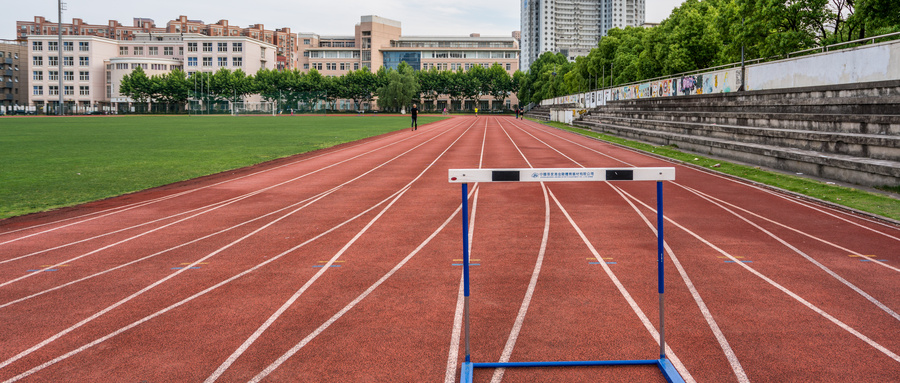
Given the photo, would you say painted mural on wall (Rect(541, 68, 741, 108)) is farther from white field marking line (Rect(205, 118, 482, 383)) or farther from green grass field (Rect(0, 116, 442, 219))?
white field marking line (Rect(205, 118, 482, 383))

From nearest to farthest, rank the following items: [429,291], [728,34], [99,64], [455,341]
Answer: [455,341] → [429,291] → [728,34] → [99,64]

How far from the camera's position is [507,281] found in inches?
265

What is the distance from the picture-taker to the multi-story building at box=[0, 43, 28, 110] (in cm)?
11806

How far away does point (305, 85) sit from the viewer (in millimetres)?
117812

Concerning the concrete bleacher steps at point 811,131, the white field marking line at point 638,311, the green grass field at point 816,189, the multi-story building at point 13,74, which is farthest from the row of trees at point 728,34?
the multi-story building at point 13,74

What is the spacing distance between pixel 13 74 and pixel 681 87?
135 m

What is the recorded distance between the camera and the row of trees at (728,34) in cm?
2811

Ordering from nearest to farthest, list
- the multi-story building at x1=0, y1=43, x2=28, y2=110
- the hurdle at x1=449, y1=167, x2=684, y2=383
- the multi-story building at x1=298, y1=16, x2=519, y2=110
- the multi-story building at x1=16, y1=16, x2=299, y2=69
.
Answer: the hurdle at x1=449, y1=167, x2=684, y2=383
the multi-story building at x1=0, y1=43, x2=28, y2=110
the multi-story building at x1=298, y1=16, x2=519, y2=110
the multi-story building at x1=16, y1=16, x2=299, y2=69

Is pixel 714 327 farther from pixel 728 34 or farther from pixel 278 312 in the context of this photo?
pixel 728 34

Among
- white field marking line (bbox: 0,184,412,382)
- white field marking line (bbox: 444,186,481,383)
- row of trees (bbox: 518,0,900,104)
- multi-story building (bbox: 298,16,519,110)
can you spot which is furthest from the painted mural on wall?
multi-story building (bbox: 298,16,519,110)

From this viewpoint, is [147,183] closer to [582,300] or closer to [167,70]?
[582,300]

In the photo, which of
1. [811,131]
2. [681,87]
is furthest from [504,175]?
[681,87]

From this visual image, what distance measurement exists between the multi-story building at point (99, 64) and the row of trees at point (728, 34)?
7498cm

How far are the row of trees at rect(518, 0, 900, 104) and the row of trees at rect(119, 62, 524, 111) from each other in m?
42.4
